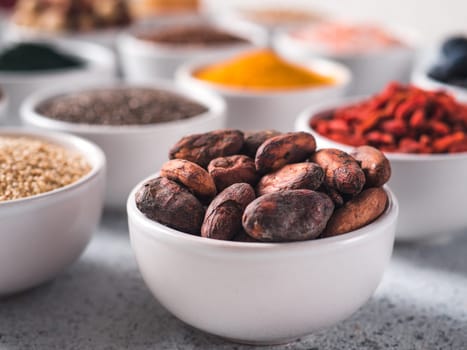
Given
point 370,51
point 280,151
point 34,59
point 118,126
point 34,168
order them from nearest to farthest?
point 280,151
point 34,168
point 118,126
point 34,59
point 370,51

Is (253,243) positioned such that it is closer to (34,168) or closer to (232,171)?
(232,171)

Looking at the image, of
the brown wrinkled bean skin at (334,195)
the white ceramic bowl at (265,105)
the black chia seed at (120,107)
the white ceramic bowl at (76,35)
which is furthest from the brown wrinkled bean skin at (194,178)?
the white ceramic bowl at (76,35)

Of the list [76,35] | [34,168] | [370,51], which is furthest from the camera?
[76,35]

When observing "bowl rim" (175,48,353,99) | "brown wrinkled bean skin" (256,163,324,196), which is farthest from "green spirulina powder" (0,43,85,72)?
"brown wrinkled bean skin" (256,163,324,196)

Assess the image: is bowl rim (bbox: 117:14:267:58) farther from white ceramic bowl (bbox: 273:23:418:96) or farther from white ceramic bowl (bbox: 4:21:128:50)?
white ceramic bowl (bbox: 273:23:418:96)

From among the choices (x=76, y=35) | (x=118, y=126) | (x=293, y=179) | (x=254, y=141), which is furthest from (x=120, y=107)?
(x=76, y=35)

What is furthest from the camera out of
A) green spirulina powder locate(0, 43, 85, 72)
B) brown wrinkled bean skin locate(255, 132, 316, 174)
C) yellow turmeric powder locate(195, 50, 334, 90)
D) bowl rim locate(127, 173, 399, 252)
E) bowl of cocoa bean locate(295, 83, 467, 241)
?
green spirulina powder locate(0, 43, 85, 72)

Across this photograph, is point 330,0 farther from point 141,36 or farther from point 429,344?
point 429,344
